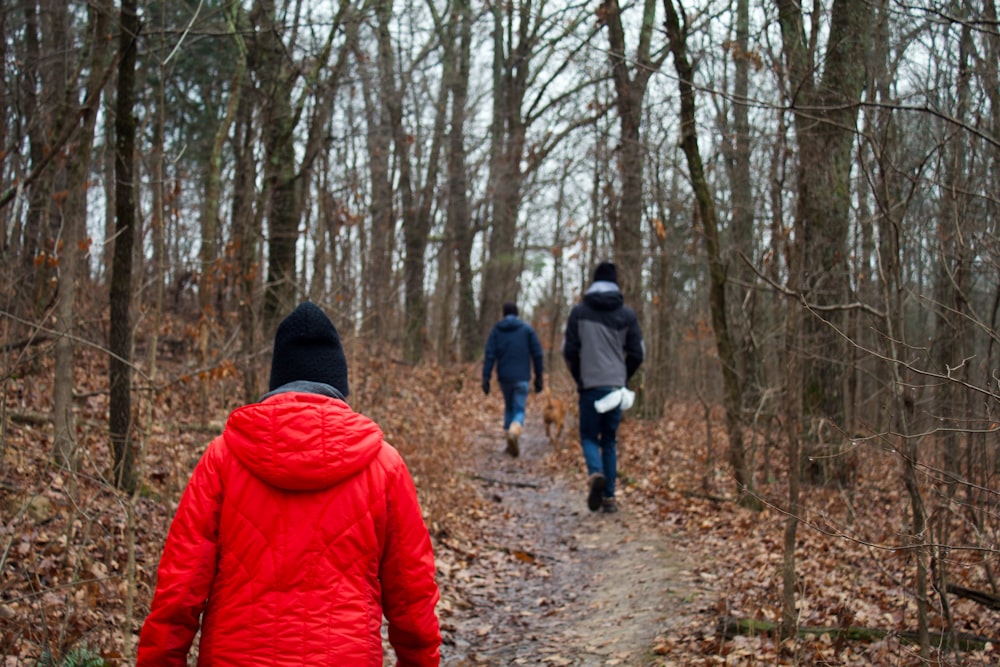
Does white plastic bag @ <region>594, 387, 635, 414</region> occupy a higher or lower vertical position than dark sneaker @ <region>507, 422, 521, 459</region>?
higher

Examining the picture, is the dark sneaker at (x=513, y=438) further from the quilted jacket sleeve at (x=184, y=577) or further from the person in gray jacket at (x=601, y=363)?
the quilted jacket sleeve at (x=184, y=577)

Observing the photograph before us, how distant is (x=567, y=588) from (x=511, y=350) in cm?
687

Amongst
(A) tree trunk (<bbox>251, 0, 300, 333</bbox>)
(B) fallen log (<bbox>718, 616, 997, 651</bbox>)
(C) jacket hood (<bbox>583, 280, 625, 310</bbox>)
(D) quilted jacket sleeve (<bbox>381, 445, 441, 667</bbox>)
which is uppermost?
(A) tree trunk (<bbox>251, 0, 300, 333</bbox>)

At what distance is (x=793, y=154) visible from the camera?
6879 mm

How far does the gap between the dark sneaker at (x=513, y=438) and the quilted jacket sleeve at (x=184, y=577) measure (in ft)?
34.9

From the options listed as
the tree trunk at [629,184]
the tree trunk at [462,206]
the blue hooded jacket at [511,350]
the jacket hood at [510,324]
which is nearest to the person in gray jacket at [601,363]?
the blue hooded jacket at [511,350]

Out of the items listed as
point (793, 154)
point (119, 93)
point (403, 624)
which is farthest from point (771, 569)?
point (119, 93)

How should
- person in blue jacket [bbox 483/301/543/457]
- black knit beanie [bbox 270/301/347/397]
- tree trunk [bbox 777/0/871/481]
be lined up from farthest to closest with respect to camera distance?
person in blue jacket [bbox 483/301/543/457], tree trunk [bbox 777/0/871/481], black knit beanie [bbox 270/301/347/397]

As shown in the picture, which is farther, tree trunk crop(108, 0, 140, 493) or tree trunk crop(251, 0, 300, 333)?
tree trunk crop(251, 0, 300, 333)

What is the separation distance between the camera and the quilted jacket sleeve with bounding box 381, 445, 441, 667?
272 centimetres

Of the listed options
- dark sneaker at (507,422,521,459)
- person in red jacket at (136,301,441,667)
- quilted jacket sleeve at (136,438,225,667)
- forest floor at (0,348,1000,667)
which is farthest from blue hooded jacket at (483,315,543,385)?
quilted jacket sleeve at (136,438,225,667)

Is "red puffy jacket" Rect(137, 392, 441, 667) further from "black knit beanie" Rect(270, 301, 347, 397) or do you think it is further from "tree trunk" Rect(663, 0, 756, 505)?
"tree trunk" Rect(663, 0, 756, 505)

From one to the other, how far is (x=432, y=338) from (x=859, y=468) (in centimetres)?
2914

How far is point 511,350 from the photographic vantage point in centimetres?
1351
